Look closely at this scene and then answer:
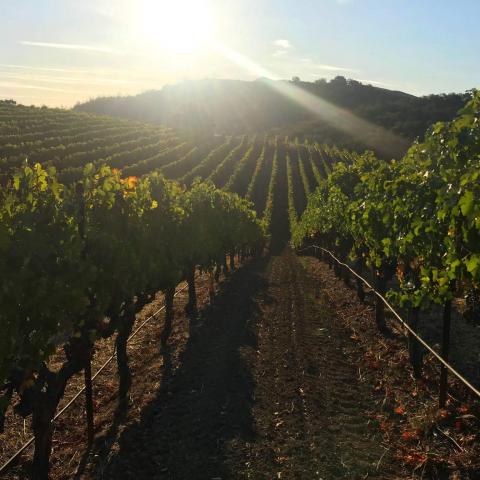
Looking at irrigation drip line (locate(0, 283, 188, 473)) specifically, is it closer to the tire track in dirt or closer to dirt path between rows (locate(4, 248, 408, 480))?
dirt path between rows (locate(4, 248, 408, 480))

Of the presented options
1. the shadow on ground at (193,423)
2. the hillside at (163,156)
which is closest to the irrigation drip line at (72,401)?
the shadow on ground at (193,423)

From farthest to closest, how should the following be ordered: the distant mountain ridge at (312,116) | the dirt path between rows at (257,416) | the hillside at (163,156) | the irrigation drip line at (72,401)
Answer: the distant mountain ridge at (312,116) → the hillside at (163,156) → the irrigation drip line at (72,401) → the dirt path between rows at (257,416)

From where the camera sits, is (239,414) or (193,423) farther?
(239,414)

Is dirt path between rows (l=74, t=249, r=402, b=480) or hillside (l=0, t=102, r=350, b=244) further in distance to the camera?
hillside (l=0, t=102, r=350, b=244)

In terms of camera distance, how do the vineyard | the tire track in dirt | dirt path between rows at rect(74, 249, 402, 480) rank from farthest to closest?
dirt path between rows at rect(74, 249, 402, 480), the tire track in dirt, the vineyard

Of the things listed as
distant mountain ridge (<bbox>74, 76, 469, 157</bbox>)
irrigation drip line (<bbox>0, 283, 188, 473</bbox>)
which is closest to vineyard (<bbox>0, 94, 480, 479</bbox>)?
irrigation drip line (<bbox>0, 283, 188, 473</bbox>)

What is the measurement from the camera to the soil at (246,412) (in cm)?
835

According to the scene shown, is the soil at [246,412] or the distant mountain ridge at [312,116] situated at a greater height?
the distant mountain ridge at [312,116]

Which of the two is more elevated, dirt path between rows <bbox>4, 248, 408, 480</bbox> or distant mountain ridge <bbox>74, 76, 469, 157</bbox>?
distant mountain ridge <bbox>74, 76, 469, 157</bbox>

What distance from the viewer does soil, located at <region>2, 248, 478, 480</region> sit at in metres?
8.35

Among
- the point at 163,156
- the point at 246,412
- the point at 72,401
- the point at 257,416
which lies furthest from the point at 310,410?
the point at 163,156

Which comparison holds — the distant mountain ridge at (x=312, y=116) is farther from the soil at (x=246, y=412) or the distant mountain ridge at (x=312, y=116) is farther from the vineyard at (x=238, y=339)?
the soil at (x=246, y=412)

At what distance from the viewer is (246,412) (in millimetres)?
10219

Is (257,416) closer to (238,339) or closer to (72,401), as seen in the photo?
(72,401)
